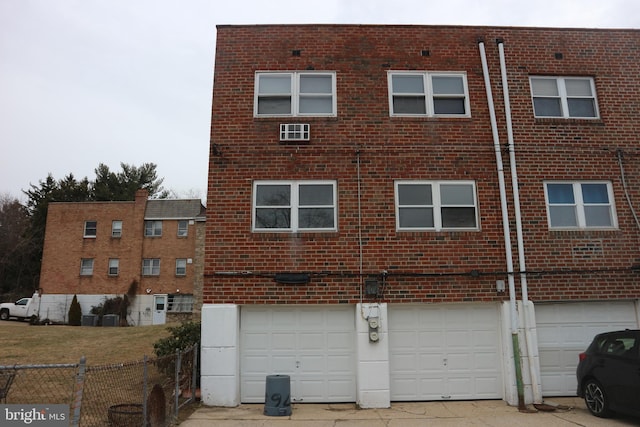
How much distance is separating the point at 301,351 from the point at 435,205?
14.5ft

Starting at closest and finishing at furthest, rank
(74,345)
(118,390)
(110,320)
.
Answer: (118,390) < (74,345) < (110,320)

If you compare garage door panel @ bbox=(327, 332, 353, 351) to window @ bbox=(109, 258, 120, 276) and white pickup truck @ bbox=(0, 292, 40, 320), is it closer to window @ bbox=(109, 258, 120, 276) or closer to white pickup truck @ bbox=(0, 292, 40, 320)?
window @ bbox=(109, 258, 120, 276)

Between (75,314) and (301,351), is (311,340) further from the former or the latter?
(75,314)

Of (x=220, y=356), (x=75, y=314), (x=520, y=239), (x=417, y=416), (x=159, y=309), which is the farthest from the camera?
(x=159, y=309)

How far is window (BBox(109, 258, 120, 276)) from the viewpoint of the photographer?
33.3m

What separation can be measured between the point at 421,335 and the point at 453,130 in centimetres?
483

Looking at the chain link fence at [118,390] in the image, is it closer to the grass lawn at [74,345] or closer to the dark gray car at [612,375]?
the grass lawn at [74,345]

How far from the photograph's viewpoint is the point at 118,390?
37.2ft

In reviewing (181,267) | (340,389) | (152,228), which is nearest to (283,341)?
(340,389)

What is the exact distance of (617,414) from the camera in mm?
8312

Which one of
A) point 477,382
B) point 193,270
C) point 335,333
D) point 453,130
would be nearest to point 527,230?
point 453,130

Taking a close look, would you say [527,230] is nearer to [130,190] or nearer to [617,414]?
[617,414]

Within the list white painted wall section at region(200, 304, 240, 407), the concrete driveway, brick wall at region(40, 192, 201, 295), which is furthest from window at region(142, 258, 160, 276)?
the concrete driveway

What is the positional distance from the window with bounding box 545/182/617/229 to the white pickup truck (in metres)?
33.7
